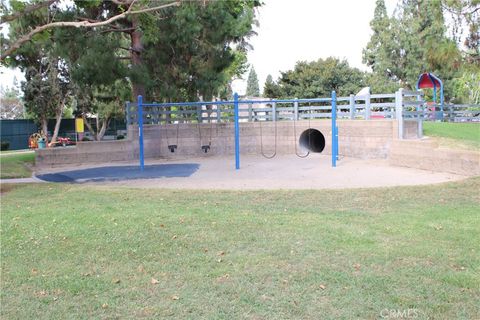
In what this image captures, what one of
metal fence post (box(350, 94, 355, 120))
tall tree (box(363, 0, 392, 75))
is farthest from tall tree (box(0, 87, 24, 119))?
metal fence post (box(350, 94, 355, 120))

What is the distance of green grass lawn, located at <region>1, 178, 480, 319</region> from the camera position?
13.9 ft

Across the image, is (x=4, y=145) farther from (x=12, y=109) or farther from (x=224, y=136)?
(x=12, y=109)

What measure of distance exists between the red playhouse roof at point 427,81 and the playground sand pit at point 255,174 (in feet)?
46.7

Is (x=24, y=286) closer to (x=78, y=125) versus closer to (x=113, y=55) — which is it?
(x=113, y=55)

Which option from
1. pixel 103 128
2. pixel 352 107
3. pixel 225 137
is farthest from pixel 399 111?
pixel 103 128

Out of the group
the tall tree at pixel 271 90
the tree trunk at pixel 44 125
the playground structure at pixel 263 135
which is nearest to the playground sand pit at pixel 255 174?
the playground structure at pixel 263 135

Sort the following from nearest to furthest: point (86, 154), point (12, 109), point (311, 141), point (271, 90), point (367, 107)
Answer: point (367, 107), point (86, 154), point (311, 141), point (271, 90), point (12, 109)

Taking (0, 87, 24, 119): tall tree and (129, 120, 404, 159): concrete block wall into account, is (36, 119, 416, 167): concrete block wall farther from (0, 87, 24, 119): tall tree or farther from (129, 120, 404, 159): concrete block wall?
(0, 87, 24, 119): tall tree

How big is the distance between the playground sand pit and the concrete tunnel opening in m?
2.10

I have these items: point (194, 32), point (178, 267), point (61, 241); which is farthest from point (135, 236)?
point (194, 32)

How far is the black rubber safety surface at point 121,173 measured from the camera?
538 inches

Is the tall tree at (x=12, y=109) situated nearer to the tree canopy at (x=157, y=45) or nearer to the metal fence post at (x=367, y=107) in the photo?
the tree canopy at (x=157, y=45)

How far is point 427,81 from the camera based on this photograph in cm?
2875

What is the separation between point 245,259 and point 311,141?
15940 mm
